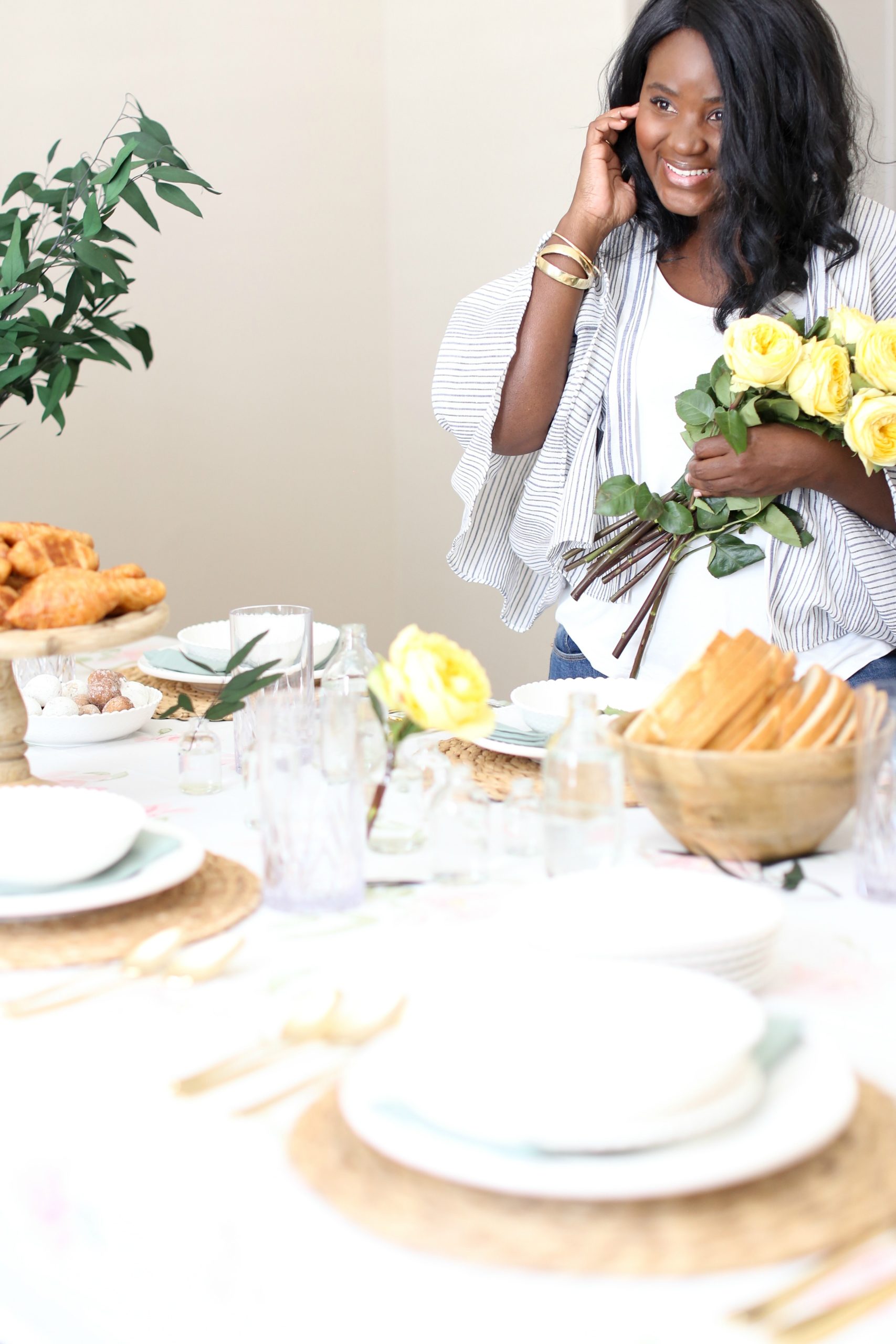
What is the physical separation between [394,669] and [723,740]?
24cm

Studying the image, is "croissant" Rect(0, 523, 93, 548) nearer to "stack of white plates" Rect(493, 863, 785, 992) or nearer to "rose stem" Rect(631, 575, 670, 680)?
"stack of white plates" Rect(493, 863, 785, 992)

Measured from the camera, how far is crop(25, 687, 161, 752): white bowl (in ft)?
4.47

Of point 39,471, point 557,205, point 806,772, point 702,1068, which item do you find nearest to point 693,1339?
point 702,1068

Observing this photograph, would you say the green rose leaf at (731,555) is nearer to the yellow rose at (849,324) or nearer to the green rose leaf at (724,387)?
the green rose leaf at (724,387)

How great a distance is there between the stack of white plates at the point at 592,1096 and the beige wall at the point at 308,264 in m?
2.41

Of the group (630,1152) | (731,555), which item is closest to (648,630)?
(731,555)

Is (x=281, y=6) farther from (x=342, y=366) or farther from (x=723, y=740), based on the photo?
(x=723, y=740)

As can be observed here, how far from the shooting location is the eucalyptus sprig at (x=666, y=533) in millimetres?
1664

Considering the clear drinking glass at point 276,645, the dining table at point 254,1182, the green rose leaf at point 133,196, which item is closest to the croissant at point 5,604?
the clear drinking glass at point 276,645

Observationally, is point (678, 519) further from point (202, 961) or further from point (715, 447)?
point (202, 961)

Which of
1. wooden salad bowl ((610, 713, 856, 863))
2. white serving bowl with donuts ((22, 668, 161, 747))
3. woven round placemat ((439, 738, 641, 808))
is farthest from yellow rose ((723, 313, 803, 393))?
white serving bowl with donuts ((22, 668, 161, 747))

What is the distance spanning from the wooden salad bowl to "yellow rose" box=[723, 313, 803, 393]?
589 millimetres

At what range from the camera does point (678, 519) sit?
1.68 m

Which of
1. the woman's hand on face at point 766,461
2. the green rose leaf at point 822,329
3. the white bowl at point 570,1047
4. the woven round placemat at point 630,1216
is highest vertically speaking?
the green rose leaf at point 822,329
